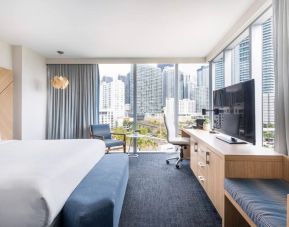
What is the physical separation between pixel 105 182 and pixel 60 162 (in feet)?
1.42

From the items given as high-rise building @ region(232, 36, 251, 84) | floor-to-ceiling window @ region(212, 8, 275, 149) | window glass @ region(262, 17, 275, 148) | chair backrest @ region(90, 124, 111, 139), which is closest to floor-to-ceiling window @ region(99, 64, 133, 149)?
chair backrest @ region(90, 124, 111, 139)

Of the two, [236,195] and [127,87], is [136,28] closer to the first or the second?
[127,87]

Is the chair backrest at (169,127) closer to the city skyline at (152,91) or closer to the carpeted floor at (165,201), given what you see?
the carpeted floor at (165,201)

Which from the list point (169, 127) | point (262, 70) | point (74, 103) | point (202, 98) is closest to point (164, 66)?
point (202, 98)

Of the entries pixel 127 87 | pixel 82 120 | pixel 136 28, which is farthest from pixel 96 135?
pixel 136 28

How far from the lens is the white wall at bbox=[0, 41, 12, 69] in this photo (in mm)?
3779

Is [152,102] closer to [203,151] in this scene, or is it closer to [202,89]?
[202,89]

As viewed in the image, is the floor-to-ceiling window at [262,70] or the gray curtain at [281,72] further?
the floor-to-ceiling window at [262,70]

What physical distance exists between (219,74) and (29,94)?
414cm

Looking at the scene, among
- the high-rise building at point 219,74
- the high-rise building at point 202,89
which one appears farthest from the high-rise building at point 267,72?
the high-rise building at point 202,89

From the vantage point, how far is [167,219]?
80.9 inches

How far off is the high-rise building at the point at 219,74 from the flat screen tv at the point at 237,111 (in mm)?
1168

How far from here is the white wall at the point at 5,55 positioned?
3.78 meters

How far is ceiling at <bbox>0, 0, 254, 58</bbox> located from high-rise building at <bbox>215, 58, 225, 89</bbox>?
0.37m
